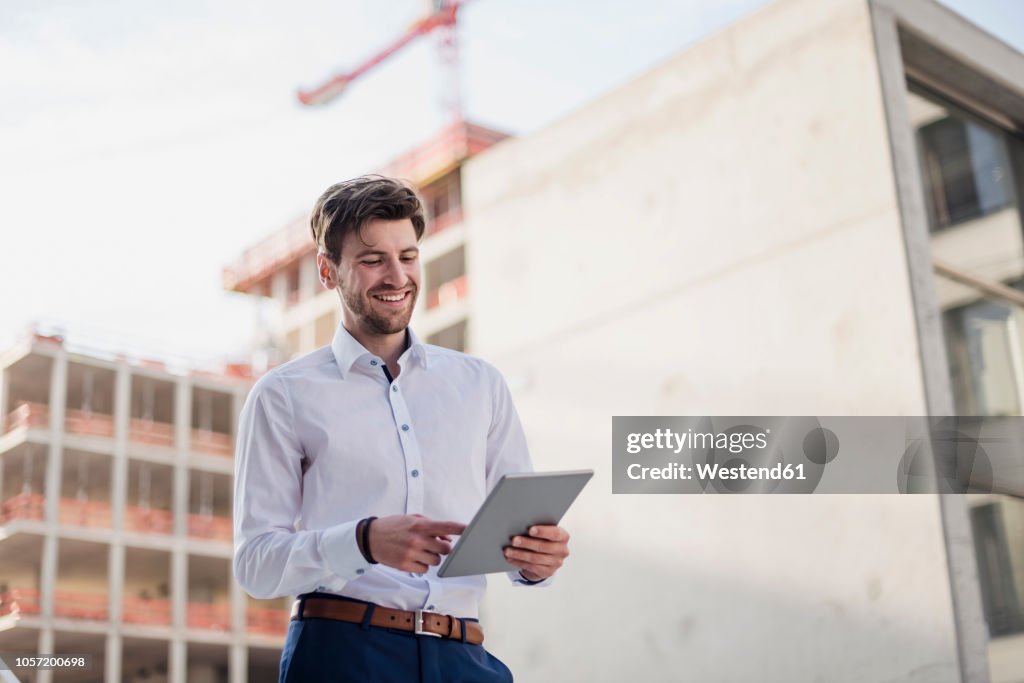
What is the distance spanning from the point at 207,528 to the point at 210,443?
2058 millimetres

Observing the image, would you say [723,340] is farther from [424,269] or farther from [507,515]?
[424,269]

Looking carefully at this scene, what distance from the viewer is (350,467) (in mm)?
1984

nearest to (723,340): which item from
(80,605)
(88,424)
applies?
(80,605)

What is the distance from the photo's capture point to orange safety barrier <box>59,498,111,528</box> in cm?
2500

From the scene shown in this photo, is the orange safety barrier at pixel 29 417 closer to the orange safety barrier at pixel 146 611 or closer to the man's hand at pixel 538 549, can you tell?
the orange safety barrier at pixel 146 611

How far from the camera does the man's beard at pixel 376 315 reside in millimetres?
2064

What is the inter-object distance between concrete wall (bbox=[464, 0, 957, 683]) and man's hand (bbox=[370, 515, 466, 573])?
5247mm

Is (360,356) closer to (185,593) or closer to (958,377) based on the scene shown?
(958,377)

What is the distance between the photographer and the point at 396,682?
1.86m

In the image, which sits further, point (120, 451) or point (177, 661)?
point (120, 451)


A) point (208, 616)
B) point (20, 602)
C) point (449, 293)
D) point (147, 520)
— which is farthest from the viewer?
A: point (449, 293)

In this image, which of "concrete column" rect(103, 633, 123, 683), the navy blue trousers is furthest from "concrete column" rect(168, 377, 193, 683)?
the navy blue trousers

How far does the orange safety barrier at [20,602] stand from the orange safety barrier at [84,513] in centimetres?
160
